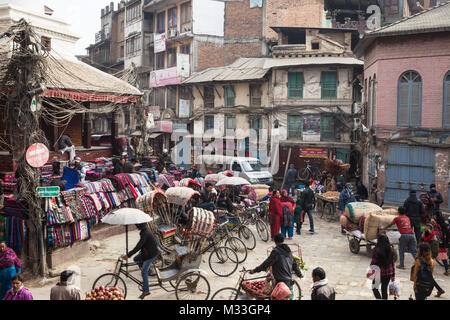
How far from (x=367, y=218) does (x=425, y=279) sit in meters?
4.44

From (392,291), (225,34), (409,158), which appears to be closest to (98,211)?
(392,291)

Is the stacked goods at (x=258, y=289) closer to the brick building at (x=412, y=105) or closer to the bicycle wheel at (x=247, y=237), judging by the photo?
the bicycle wheel at (x=247, y=237)

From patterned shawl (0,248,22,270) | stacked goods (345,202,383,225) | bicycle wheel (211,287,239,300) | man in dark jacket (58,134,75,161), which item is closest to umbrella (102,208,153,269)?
patterned shawl (0,248,22,270)

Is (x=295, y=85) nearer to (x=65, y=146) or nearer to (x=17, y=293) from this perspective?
(x=65, y=146)

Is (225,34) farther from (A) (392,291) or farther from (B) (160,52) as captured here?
(A) (392,291)

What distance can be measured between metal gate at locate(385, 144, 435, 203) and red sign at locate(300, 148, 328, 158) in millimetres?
A: 8238

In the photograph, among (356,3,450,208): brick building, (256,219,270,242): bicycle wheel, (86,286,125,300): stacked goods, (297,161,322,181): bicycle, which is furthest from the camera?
(297,161,322,181): bicycle

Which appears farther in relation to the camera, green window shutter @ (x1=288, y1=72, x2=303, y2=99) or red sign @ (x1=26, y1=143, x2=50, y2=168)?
green window shutter @ (x1=288, y1=72, x2=303, y2=99)

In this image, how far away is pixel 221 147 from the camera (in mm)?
33781

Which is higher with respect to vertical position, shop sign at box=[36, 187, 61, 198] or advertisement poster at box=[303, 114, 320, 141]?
advertisement poster at box=[303, 114, 320, 141]

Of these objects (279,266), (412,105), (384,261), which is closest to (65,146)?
(279,266)

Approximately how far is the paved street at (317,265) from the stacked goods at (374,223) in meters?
0.81

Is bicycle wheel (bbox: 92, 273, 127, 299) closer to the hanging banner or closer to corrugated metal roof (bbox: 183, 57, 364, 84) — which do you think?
corrugated metal roof (bbox: 183, 57, 364, 84)

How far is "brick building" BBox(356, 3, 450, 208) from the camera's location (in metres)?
18.3
